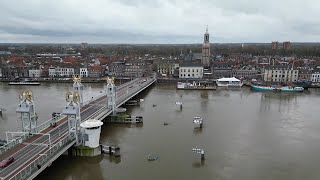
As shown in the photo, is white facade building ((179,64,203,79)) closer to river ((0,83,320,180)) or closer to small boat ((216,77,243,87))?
small boat ((216,77,243,87))

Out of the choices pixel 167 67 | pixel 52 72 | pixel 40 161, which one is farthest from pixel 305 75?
pixel 40 161

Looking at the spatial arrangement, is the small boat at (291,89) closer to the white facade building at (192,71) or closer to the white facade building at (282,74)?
the white facade building at (282,74)

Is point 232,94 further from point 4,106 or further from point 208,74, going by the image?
point 4,106

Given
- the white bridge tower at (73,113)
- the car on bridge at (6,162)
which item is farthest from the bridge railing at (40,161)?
the car on bridge at (6,162)

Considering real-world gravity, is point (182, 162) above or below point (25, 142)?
below

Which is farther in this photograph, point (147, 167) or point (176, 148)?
point (176, 148)

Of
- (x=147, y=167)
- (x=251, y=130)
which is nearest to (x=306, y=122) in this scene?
(x=251, y=130)
